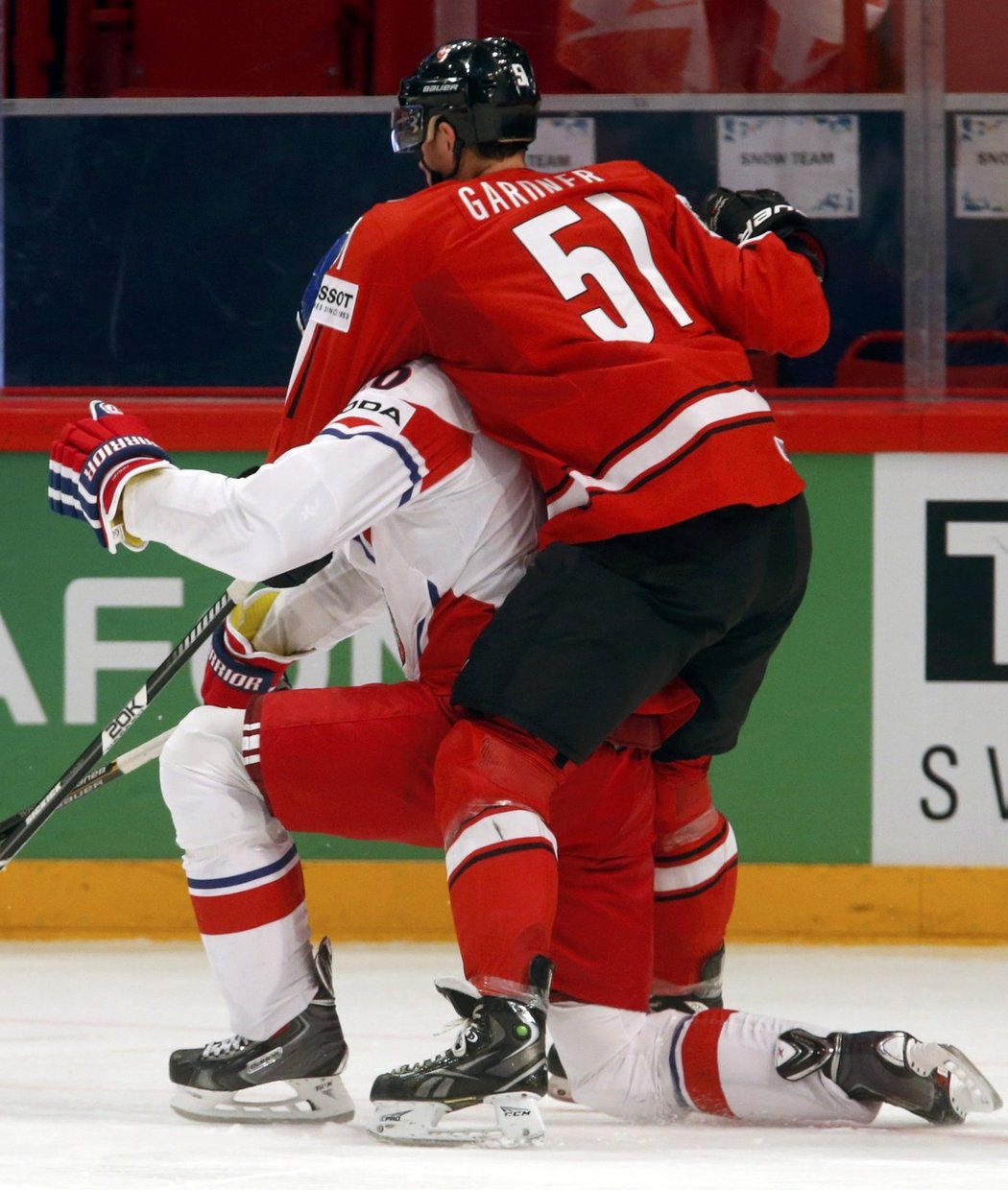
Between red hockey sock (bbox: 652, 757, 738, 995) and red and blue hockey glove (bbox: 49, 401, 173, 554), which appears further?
red hockey sock (bbox: 652, 757, 738, 995)

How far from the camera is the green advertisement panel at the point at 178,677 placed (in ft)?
11.9

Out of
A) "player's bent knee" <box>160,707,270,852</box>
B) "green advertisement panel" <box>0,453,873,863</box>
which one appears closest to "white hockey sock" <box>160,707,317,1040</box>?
"player's bent knee" <box>160,707,270,852</box>

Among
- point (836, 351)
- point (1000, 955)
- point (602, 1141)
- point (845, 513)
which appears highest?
point (836, 351)

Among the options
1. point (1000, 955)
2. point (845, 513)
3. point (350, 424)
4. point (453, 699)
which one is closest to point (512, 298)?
point (350, 424)

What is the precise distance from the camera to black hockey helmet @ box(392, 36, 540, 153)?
243 cm

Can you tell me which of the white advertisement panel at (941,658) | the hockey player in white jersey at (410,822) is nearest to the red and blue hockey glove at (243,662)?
the hockey player in white jersey at (410,822)

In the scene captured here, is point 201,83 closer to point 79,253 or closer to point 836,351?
point 79,253

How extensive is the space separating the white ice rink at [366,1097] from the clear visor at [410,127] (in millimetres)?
1130

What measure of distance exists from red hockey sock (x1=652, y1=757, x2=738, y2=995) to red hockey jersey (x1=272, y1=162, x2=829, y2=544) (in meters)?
0.45

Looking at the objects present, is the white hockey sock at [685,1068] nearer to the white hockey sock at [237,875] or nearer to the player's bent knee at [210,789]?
the white hockey sock at [237,875]

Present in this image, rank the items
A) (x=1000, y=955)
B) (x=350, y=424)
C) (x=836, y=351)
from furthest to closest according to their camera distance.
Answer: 1. (x=836, y=351)
2. (x=1000, y=955)
3. (x=350, y=424)

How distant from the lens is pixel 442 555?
2322 millimetres

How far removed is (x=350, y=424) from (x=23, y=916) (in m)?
1.76

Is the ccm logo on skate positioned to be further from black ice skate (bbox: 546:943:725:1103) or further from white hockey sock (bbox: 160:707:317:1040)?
black ice skate (bbox: 546:943:725:1103)
